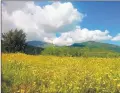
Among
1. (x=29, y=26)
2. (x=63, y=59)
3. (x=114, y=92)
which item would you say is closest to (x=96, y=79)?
(x=114, y=92)

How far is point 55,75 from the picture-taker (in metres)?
5.57

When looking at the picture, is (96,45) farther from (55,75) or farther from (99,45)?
(55,75)

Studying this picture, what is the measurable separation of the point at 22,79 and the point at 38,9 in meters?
0.96

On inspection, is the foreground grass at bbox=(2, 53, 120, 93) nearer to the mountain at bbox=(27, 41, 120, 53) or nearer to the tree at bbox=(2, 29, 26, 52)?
the tree at bbox=(2, 29, 26, 52)

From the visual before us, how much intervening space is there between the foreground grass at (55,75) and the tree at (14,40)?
0.10m

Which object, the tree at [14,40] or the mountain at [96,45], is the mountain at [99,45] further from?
the tree at [14,40]

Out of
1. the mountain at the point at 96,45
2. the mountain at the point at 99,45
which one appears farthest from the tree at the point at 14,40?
the mountain at the point at 99,45

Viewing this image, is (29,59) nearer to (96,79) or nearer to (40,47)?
(40,47)

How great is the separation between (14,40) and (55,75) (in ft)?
2.41

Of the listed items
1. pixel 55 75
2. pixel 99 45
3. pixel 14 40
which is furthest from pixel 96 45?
pixel 14 40

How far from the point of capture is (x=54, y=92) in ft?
17.7

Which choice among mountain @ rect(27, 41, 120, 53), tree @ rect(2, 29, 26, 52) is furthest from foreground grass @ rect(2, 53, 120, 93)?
mountain @ rect(27, 41, 120, 53)

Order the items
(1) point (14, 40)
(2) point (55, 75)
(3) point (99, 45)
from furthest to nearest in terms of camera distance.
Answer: (3) point (99, 45) → (1) point (14, 40) → (2) point (55, 75)

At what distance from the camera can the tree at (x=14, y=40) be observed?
18.3 ft
